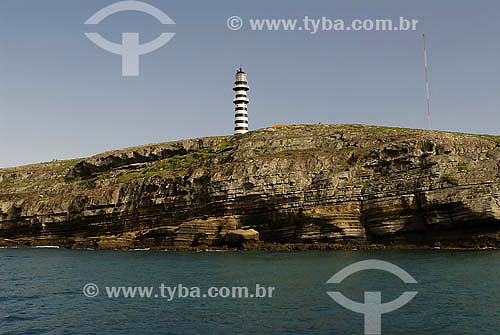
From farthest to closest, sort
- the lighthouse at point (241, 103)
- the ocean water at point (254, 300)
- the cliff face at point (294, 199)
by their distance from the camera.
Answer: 1. the lighthouse at point (241, 103)
2. the cliff face at point (294, 199)
3. the ocean water at point (254, 300)

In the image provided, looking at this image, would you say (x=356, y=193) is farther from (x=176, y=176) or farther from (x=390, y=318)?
(x=390, y=318)

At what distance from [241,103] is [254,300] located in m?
106

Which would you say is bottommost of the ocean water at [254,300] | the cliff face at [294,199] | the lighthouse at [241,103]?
the ocean water at [254,300]

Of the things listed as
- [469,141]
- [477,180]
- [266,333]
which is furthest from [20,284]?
[469,141]

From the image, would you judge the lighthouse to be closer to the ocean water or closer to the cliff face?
the cliff face

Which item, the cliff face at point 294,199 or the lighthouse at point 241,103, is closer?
the cliff face at point 294,199

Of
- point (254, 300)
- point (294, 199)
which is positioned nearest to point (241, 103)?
point (294, 199)

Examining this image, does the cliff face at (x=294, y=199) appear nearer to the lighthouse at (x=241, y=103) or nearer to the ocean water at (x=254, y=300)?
the ocean water at (x=254, y=300)

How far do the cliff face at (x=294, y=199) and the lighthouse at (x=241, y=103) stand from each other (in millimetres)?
30602

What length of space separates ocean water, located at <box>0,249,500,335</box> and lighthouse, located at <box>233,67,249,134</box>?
83.8 meters

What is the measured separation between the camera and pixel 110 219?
83625mm

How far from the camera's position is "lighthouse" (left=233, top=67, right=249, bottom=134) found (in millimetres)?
129500

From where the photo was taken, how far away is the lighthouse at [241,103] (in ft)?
425

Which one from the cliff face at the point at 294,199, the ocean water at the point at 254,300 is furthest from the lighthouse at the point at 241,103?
the ocean water at the point at 254,300
